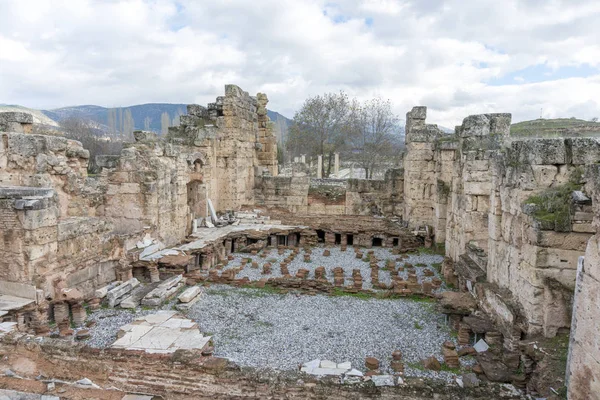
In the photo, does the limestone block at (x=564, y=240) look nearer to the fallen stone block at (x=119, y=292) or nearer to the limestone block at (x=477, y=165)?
the limestone block at (x=477, y=165)

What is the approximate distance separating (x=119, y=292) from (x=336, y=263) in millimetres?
5595

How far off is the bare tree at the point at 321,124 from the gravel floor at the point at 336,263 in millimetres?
18334

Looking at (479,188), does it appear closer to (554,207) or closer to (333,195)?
(554,207)

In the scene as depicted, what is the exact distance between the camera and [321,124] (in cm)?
3091

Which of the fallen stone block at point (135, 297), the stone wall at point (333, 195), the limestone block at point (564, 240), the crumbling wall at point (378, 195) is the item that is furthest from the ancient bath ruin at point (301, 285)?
the stone wall at point (333, 195)

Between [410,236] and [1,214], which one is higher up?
[1,214]

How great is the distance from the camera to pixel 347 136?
103 feet

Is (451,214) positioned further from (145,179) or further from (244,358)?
(145,179)

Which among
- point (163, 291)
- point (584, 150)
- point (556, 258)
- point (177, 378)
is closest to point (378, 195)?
point (163, 291)

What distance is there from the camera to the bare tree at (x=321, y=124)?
31.0 m

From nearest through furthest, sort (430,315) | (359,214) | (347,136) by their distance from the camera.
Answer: (430,315), (359,214), (347,136)

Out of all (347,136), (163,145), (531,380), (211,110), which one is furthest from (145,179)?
(347,136)

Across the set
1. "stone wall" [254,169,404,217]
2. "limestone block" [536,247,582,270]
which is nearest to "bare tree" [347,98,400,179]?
"stone wall" [254,169,404,217]

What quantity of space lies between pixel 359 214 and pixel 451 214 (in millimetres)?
5315
